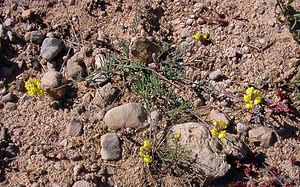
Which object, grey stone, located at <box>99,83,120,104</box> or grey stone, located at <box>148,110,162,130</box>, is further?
grey stone, located at <box>99,83,120,104</box>

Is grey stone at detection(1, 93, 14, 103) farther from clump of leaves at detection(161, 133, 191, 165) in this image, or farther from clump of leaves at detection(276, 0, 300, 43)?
clump of leaves at detection(276, 0, 300, 43)

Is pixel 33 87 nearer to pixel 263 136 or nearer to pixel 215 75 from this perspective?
pixel 215 75

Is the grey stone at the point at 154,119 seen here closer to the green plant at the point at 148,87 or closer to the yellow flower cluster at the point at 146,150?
the green plant at the point at 148,87

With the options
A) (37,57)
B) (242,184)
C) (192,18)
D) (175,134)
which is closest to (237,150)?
(242,184)

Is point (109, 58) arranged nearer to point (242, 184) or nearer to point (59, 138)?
point (59, 138)

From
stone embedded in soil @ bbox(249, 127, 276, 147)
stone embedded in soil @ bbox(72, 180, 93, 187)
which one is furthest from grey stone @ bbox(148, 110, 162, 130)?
stone embedded in soil @ bbox(249, 127, 276, 147)

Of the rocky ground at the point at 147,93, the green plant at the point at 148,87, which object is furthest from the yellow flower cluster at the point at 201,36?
the green plant at the point at 148,87

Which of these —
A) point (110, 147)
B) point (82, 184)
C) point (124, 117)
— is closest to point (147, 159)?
point (110, 147)
